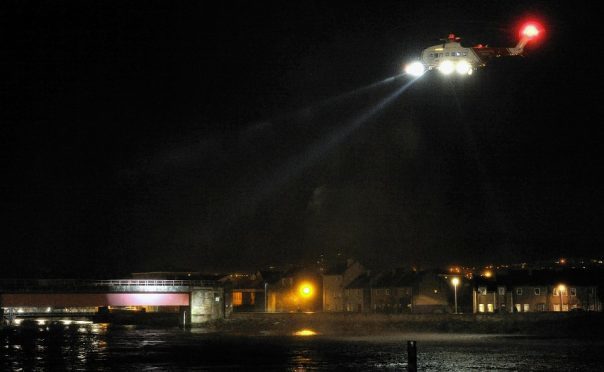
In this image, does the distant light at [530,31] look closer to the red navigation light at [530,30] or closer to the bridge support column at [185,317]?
the red navigation light at [530,30]

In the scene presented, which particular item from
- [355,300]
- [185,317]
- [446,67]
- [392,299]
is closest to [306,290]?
[355,300]

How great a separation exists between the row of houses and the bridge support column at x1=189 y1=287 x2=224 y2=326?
228 inches

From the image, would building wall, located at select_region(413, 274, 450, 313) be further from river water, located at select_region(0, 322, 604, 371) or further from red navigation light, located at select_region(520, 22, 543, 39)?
red navigation light, located at select_region(520, 22, 543, 39)

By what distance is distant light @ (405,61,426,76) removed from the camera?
42594mm

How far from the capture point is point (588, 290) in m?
108

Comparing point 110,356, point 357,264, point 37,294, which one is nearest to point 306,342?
point 110,356

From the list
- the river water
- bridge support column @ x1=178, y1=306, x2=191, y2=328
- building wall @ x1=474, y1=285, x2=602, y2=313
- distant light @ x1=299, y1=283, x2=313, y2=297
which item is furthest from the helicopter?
distant light @ x1=299, y1=283, x2=313, y2=297

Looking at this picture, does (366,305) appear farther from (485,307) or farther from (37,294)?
(37,294)

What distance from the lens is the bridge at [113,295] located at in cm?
9000

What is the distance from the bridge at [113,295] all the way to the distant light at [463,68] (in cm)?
5650

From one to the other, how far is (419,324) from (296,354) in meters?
37.8

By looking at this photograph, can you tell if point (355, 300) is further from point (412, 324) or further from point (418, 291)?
point (412, 324)

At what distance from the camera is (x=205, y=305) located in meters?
95.9

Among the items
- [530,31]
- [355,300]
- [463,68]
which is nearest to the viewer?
[530,31]
